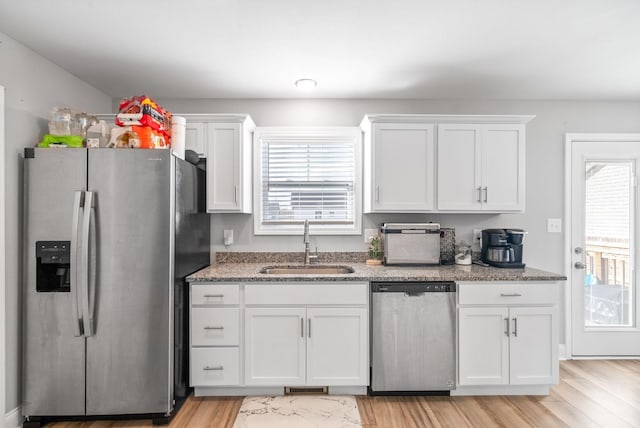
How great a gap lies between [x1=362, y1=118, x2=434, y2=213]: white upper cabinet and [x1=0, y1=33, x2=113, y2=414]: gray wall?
2.41m

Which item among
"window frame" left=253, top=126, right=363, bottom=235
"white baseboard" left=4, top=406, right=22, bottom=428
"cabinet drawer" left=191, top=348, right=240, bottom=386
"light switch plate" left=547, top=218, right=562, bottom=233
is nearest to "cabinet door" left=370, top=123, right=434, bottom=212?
"window frame" left=253, top=126, right=363, bottom=235

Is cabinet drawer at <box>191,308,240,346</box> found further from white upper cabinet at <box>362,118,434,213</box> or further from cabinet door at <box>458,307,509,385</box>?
cabinet door at <box>458,307,509,385</box>

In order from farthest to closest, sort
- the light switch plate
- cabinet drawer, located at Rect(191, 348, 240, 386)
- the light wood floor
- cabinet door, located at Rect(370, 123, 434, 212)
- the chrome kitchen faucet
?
the light switch plate
the chrome kitchen faucet
cabinet door, located at Rect(370, 123, 434, 212)
cabinet drawer, located at Rect(191, 348, 240, 386)
the light wood floor

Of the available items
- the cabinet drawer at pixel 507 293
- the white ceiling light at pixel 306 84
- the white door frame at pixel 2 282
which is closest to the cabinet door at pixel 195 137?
the white ceiling light at pixel 306 84

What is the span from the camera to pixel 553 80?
2.75m

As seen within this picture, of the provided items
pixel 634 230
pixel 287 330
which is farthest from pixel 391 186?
pixel 634 230

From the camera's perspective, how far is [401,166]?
2830mm

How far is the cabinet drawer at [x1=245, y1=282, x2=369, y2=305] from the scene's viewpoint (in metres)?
2.42

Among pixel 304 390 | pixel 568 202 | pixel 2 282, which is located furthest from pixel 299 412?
pixel 568 202

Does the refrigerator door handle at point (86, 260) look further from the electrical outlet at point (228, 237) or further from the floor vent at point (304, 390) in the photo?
the floor vent at point (304, 390)

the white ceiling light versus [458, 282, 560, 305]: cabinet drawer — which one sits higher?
the white ceiling light

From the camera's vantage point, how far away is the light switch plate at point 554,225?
317 centimetres

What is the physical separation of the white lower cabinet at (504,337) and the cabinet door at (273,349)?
116cm

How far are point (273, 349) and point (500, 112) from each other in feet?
9.60
